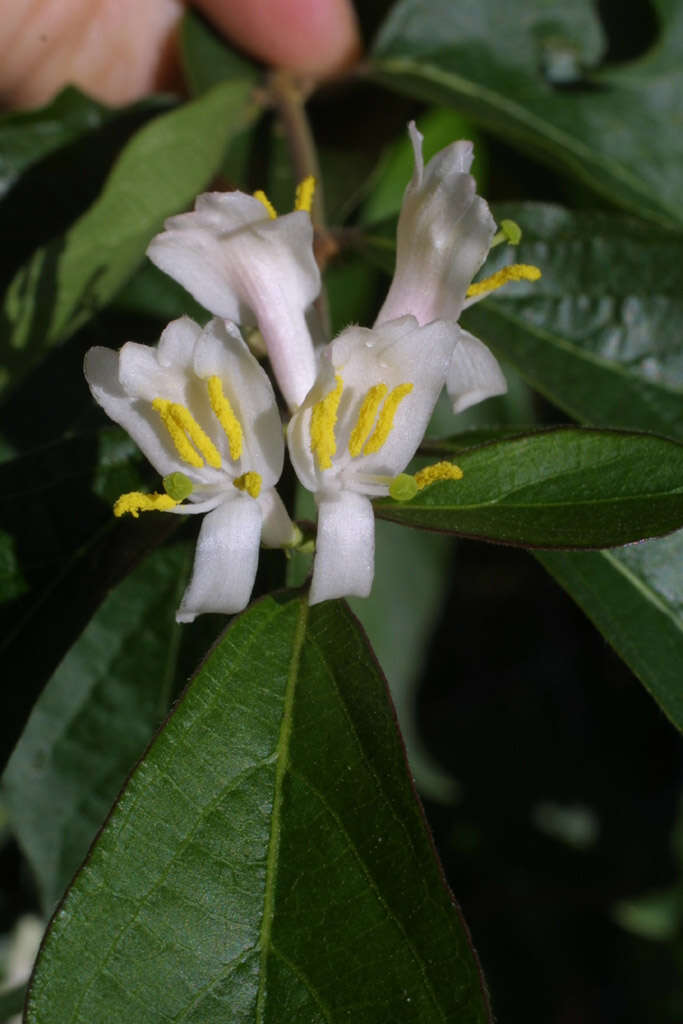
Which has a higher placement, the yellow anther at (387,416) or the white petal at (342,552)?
the yellow anther at (387,416)

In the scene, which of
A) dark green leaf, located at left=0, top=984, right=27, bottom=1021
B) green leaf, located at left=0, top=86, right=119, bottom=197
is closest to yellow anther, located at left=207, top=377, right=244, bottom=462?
green leaf, located at left=0, top=86, right=119, bottom=197

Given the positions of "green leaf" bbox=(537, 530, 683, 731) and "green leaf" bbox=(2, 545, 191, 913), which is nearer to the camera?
"green leaf" bbox=(537, 530, 683, 731)

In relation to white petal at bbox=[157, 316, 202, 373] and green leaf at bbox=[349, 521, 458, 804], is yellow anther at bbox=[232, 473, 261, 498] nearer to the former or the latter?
white petal at bbox=[157, 316, 202, 373]

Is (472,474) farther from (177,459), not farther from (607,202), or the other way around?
(607,202)

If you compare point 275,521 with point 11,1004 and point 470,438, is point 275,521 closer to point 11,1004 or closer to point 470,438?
point 470,438

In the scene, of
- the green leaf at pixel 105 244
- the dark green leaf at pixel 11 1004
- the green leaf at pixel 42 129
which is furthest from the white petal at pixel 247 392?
the dark green leaf at pixel 11 1004

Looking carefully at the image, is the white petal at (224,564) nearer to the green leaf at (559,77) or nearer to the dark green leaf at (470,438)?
the dark green leaf at (470,438)

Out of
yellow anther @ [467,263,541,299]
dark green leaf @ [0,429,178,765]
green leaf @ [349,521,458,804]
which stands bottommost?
green leaf @ [349,521,458,804]

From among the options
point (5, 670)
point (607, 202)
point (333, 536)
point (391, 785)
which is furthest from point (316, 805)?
point (607, 202)

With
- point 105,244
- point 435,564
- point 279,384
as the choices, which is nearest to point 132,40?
point 105,244
